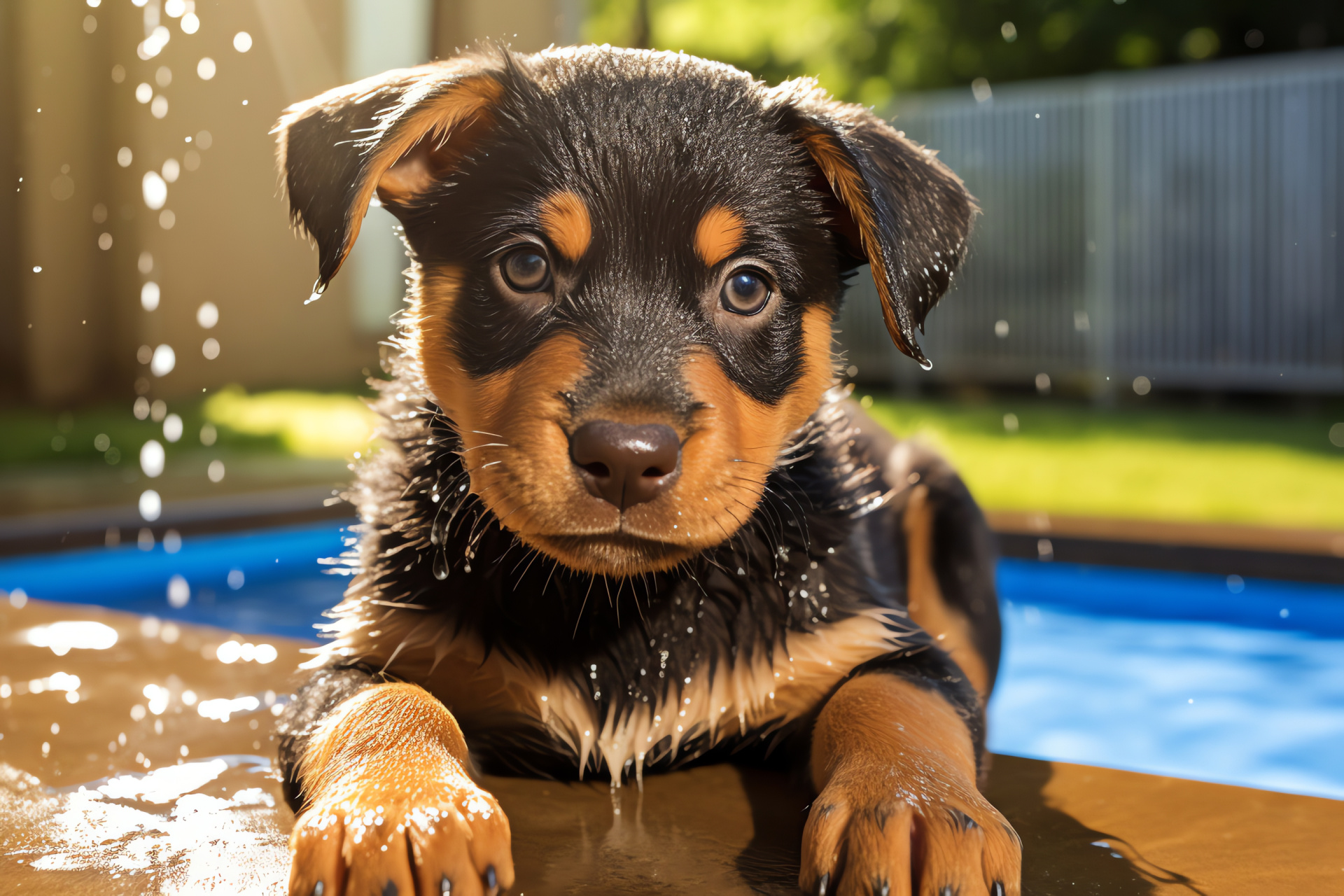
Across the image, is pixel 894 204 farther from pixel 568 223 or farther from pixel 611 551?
pixel 611 551

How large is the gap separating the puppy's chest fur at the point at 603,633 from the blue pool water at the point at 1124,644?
7.53ft

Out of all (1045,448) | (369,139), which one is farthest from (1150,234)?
(369,139)

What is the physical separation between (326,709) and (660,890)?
696 millimetres

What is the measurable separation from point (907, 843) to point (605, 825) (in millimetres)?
647

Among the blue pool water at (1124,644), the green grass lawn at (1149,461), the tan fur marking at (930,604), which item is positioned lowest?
the green grass lawn at (1149,461)

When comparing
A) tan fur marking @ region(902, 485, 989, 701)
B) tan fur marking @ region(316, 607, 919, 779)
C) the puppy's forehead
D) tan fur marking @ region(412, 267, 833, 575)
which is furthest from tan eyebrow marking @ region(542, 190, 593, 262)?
tan fur marking @ region(902, 485, 989, 701)

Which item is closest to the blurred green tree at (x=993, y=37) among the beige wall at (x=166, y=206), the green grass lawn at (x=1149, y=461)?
the beige wall at (x=166, y=206)

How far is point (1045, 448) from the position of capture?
10.3m

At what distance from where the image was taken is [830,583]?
90.3 inches

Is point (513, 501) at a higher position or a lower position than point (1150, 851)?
higher

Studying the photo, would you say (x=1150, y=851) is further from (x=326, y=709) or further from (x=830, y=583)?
(x=326, y=709)

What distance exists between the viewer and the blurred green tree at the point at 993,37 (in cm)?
1489

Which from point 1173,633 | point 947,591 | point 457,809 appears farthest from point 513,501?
point 1173,633

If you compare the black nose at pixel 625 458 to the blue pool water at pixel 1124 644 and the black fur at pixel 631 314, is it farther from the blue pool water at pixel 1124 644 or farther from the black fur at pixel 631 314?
the blue pool water at pixel 1124 644
